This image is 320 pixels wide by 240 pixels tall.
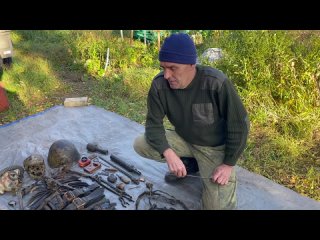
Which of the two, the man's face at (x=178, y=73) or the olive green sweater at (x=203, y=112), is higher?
the man's face at (x=178, y=73)

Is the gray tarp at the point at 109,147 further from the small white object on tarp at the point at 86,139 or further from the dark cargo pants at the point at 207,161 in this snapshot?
the dark cargo pants at the point at 207,161

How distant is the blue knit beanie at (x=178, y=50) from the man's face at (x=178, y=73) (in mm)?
58

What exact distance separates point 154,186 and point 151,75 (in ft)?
10.9

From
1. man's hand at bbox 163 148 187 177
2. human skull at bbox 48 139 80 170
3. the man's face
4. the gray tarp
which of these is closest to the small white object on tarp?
the gray tarp

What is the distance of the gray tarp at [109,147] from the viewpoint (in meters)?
3.65

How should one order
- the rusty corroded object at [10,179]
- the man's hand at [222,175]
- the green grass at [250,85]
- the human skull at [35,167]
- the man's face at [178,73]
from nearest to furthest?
the man's face at [178,73] → the man's hand at [222,175] → the rusty corroded object at [10,179] → the human skull at [35,167] → the green grass at [250,85]

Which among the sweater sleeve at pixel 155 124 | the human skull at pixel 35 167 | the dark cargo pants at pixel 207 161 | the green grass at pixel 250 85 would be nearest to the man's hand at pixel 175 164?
the sweater sleeve at pixel 155 124

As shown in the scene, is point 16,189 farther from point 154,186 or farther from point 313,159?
point 313,159

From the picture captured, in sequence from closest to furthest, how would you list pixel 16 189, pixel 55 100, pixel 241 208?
pixel 241 208 → pixel 16 189 → pixel 55 100

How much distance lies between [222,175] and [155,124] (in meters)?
0.90

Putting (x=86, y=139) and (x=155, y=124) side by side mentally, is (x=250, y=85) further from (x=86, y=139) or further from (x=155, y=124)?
(x=86, y=139)

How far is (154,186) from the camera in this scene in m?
3.92

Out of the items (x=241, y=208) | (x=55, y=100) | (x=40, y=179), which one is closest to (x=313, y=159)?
(x=241, y=208)

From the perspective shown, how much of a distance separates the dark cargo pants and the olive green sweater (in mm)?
102
